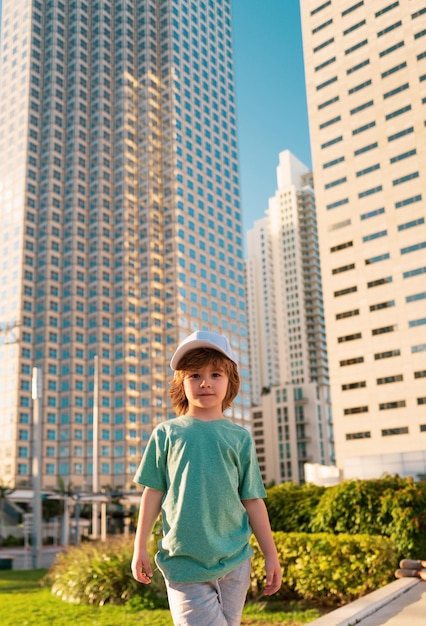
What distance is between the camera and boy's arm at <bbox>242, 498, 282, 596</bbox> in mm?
2920

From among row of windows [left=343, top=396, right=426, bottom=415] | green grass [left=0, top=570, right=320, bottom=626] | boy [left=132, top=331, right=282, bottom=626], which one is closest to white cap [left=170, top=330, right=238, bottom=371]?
boy [left=132, top=331, right=282, bottom=626]

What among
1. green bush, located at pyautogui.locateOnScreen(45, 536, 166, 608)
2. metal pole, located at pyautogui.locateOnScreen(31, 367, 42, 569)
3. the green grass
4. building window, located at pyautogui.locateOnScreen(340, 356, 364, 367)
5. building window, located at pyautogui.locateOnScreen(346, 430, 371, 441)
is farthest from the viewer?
building window, located at pyautogui.locateOnScreen(340, 356, 364, 367)

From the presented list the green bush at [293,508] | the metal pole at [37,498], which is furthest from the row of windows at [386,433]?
the green bush at [293,508]

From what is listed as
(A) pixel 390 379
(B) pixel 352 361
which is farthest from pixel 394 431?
(B) pixel 352 361

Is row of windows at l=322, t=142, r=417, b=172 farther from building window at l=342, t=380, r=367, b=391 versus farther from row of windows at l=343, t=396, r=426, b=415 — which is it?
row of windows at l=343, t=396, r=426, b=415

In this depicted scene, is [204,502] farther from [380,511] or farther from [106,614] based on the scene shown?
[380,511]

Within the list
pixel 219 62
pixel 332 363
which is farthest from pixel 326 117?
pixel 219 62

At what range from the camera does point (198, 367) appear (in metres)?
3.07

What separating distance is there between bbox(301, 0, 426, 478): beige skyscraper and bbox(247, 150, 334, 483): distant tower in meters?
59.5

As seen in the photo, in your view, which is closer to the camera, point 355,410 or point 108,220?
point 355,410

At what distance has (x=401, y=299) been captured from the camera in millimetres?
77312

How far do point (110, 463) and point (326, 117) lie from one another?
6133 centimetres

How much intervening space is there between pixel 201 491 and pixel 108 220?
114 meters

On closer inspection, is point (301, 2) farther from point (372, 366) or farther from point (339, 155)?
point (372, 366)
